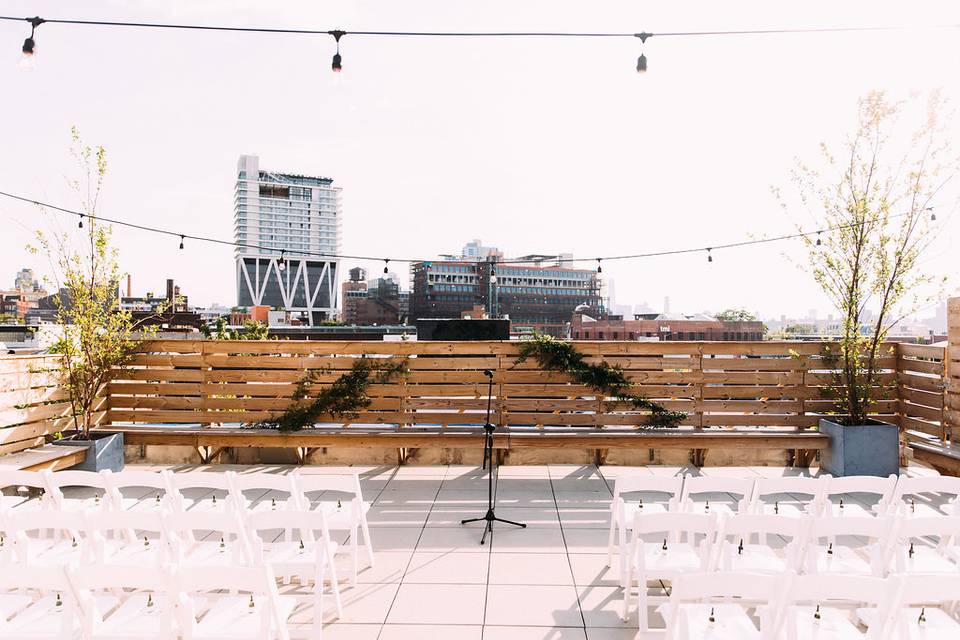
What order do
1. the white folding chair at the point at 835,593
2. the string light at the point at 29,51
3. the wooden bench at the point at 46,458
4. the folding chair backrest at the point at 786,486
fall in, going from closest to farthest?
the white folding chair at the point at 835,593
the folding chair backrest at the point at 786,486
the string light at the point at 29,51
the wooden bench at the point at 46,458

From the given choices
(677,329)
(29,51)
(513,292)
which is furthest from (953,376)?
(513,292)

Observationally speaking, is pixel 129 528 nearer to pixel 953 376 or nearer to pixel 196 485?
pixel 196 485

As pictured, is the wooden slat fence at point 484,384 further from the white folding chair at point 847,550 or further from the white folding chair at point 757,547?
the white folding chair at point 757,547

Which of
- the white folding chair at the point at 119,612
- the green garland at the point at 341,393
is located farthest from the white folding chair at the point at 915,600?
the green garland at the point at 341,393

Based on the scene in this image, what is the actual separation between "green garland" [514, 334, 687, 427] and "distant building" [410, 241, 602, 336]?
91.5 metres

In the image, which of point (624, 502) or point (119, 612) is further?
point (624, 502)

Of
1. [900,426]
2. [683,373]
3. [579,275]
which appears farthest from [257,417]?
[579,275]

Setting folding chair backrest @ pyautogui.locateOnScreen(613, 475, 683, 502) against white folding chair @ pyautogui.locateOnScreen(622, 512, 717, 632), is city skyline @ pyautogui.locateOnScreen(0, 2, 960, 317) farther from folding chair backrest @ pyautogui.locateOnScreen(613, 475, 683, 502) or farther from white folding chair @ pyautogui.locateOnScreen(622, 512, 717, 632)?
white folding chair @ pyautogui.locateOnScreen(622, 512, 717, 632)

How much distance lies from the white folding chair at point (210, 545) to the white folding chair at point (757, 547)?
8.02 ft

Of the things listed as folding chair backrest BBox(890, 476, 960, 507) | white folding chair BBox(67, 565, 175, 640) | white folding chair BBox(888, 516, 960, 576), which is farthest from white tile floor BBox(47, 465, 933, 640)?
folding chair backrest BBox(890, 476, 960, 507)

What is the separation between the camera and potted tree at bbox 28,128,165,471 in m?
6.33

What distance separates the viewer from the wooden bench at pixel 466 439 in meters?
6.57

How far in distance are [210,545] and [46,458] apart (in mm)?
3211

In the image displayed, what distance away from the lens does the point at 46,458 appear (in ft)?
18.5
